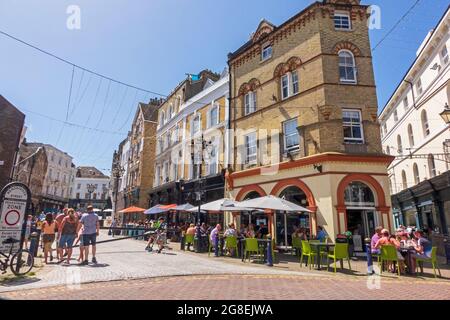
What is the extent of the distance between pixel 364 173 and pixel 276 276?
26.7 feet

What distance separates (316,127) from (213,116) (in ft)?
31.9

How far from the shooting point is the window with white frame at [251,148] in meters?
18.4

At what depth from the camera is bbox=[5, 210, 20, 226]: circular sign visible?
815cm

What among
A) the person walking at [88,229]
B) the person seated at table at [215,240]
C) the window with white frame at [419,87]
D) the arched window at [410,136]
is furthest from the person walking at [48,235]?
the arched window at [410,136]

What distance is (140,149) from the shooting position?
119 ft

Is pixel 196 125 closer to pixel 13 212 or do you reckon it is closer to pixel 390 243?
pixel 13 212

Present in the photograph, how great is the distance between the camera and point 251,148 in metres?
18.8

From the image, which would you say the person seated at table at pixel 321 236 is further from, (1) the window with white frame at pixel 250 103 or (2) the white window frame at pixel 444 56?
(2) the white window frame at pixel 444 56

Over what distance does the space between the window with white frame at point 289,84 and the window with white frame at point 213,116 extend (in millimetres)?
5985

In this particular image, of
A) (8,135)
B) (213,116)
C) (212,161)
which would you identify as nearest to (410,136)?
(213,116)

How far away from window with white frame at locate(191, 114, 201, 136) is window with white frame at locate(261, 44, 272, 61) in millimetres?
7588

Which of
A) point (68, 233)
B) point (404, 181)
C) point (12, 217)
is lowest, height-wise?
point (68, 233)
